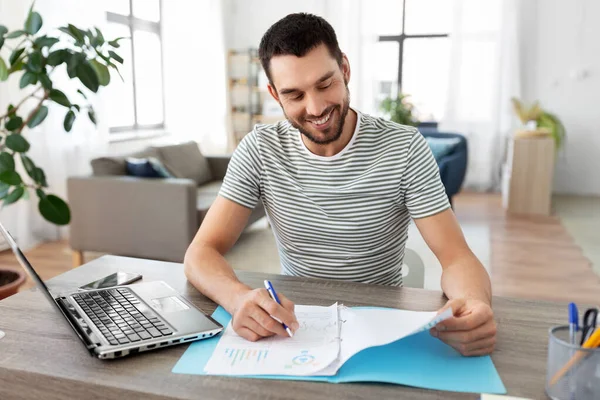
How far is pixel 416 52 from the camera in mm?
6176

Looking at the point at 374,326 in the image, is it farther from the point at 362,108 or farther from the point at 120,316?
the point at 362,108

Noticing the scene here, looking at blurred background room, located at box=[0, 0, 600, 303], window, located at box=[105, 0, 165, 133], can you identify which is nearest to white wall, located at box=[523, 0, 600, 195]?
blurred background room, located at box=[0, 0, 600, 303]

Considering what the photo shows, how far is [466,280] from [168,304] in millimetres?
579

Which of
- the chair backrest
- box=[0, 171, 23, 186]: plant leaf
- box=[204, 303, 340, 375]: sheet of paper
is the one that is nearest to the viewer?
box=[204, 303, 340, 375]: sheet of paper

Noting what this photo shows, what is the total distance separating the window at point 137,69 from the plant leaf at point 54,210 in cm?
251

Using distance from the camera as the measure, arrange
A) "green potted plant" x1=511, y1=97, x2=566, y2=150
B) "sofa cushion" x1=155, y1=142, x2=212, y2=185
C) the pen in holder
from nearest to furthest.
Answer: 1. the pen in holder
2. "sofa cushion" x1=155, y1=142, x2=212, y2=185
3. "green potted plant" x1=511, y1=97, x2=566, y2=150

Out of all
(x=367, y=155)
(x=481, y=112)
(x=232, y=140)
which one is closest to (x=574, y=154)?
(x=481, y=112)

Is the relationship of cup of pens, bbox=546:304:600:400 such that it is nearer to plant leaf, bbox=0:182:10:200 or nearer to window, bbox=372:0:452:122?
plant leaf, bbox=0:182:10:200

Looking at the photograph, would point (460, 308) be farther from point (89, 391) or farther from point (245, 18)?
point (245, 18)

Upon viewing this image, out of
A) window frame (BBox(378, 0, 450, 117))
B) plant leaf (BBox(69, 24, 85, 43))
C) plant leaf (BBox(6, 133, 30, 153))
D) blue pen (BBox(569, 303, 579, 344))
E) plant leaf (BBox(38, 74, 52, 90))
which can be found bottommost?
blue pen (BBox(569, 303, 579, 344))

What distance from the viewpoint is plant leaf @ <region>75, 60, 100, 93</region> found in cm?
192

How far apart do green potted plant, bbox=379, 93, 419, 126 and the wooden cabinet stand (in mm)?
1090

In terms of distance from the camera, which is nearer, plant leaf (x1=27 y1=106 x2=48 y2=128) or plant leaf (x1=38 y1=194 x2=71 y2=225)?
plant leaf (x1=38 y1=194 x2=71 y2=225)

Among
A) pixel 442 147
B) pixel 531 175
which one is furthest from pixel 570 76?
pixel 442 147
